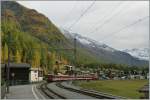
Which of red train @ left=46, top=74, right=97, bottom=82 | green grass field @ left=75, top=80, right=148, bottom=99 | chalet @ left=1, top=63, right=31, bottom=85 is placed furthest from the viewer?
red train @ left=46, top=74, right=97, bottom=82

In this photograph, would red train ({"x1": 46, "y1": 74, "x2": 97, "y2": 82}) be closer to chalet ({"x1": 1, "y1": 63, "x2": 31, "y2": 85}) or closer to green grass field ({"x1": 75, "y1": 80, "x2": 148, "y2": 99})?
chalet ({"x1": 1, "y1": 63, "x2": 31, "y2": 85})

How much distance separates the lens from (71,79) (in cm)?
10931

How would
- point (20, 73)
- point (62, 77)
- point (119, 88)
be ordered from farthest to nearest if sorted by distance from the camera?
point (62, 77) < point (20, 73) < point (119, 88)

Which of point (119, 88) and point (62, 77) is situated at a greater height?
point (62, 77)

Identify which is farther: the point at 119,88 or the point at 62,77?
the point at 62,77

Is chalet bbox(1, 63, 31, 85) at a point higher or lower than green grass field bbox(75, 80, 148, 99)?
higher

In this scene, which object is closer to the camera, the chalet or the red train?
the chalet

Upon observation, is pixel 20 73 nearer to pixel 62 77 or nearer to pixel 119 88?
pixel 62 77

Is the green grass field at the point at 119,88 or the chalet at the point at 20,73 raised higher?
the chalet at the point at 20,73

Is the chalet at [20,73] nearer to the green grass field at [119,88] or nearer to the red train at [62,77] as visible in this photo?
the red train at [62,77]

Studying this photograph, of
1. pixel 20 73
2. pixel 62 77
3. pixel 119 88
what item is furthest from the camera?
pixel 62 77

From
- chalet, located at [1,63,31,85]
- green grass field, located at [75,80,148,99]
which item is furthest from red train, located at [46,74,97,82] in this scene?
green grass field, located at [75,80,148,99]

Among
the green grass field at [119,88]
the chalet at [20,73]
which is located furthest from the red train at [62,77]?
the green grass field at [119,88]

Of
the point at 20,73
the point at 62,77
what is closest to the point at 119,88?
the point at 20,73
